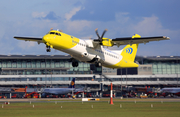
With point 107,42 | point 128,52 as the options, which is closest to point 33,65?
point 128,52

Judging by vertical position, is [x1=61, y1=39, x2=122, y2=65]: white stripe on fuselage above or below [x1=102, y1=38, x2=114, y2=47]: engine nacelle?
below

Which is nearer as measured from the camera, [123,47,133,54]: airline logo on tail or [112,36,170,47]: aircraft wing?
[112,36,170,47]: aircraft wing

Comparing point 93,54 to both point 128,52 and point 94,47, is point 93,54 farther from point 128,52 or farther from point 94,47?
point 128,52

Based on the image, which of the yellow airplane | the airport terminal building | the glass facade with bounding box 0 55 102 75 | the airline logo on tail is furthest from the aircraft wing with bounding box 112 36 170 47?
the glass facade with bounding box 0 55 102 75

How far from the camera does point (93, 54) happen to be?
39906 mm

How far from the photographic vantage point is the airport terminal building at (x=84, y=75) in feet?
394

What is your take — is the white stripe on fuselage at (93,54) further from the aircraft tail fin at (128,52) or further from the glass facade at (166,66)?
the glass facade at (166,66)

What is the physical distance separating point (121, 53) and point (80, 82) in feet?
248

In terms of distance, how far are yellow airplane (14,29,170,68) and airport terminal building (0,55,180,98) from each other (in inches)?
2273

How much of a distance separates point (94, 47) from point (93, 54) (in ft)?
3.86

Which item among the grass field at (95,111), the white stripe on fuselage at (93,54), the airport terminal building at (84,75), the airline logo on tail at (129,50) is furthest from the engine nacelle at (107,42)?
the airport terminal building at (84,75)

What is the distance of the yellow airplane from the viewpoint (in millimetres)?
34312

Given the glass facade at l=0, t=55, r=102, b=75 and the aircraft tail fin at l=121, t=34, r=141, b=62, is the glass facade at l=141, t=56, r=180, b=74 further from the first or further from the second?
the aircraft tail fin at l=121, t=34, r=141, b=62

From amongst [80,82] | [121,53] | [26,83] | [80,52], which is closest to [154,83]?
[80,82]
